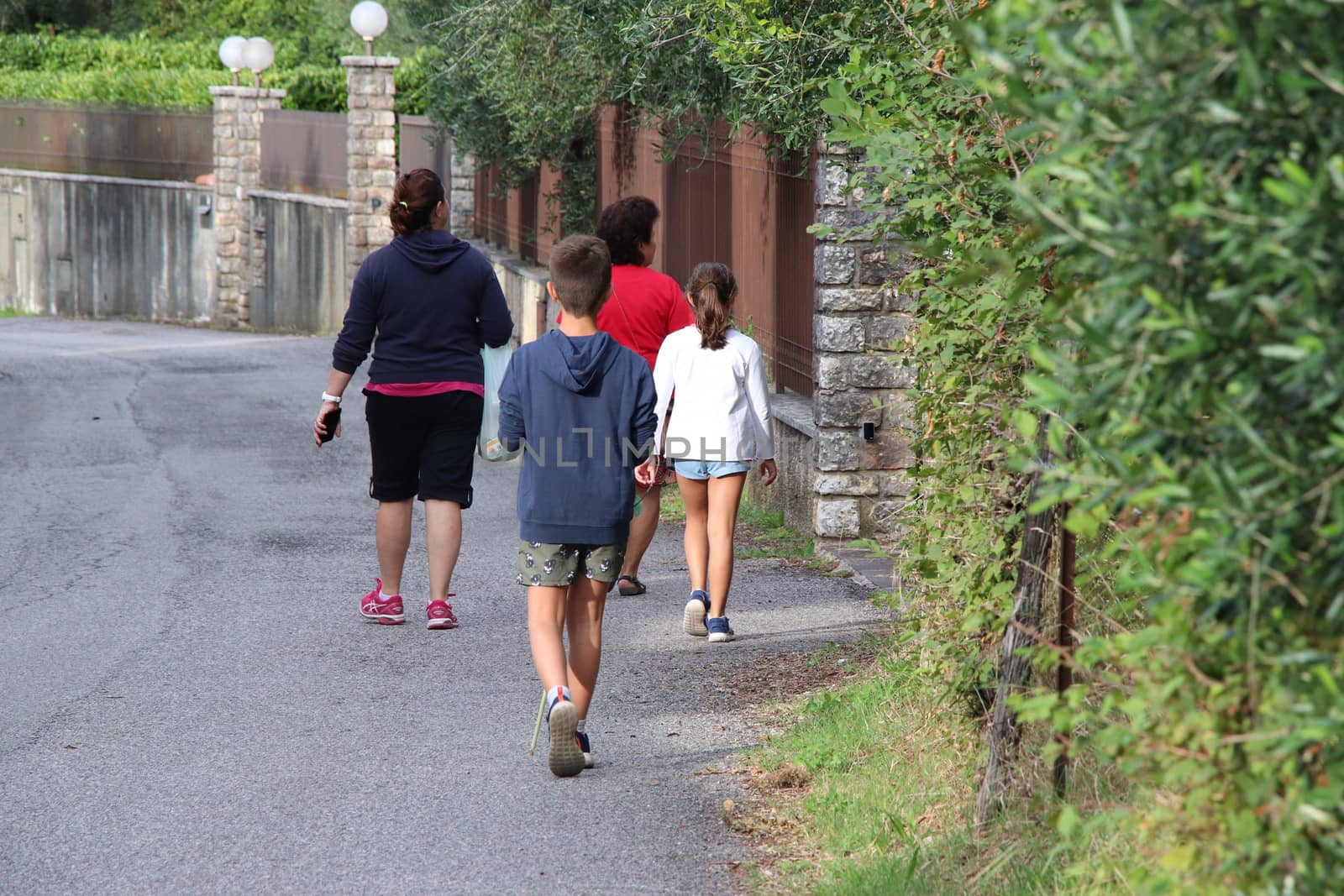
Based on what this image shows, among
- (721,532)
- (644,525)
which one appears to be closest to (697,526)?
(721,532)

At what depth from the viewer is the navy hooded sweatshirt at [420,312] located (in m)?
A: 7.20

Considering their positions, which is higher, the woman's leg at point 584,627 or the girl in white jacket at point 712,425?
the girl in white jacket at point 712,425

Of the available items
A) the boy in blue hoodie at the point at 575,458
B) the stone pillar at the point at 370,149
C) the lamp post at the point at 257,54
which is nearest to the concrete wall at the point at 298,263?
the stone pillar at the point at 370,149

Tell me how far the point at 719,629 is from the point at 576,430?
2.03m

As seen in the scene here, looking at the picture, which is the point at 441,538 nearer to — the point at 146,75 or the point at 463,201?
the point at 463,201

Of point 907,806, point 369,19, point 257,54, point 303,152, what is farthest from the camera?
point 257,54

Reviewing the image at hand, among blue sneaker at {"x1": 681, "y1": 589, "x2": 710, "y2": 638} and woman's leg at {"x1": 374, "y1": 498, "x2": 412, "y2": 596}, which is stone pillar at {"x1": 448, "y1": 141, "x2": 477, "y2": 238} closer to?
woman's leg at {"x1": 374, "y1": 498, "x2": 412, "y2": 596}

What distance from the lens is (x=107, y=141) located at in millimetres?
30938

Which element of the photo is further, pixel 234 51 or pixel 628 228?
pixel 234 51

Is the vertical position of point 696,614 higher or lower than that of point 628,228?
lower

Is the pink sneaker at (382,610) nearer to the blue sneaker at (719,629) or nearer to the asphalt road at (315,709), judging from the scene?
the asphalt road at (315,709)

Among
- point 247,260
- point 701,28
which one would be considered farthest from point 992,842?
point 247,260

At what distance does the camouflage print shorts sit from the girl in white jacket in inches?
67.6

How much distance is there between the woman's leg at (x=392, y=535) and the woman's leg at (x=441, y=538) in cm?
13
